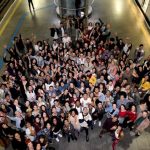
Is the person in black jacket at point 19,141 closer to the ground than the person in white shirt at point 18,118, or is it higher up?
closer to the ground

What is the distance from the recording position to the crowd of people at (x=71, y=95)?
784cm

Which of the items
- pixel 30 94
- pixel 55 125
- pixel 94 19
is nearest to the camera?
pixel 55 125

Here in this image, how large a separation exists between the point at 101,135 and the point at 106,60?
3.27 meters

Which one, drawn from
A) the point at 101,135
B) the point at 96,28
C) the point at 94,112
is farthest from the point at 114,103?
the point at 96,28

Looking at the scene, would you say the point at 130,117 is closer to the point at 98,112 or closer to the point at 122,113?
the point at 122,113

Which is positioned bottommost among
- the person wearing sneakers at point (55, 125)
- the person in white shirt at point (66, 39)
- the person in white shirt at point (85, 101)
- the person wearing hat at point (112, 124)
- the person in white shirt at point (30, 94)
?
the person wearing hat at point (112, 124)

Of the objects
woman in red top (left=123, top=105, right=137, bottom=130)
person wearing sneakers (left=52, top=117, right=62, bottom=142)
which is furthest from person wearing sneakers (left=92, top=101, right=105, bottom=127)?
person wearing sneakers (left=52, top=117, right=62, bottom=142)

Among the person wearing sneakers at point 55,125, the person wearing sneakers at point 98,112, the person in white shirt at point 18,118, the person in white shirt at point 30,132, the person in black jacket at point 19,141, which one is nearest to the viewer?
the person in black jacket at point 19,141

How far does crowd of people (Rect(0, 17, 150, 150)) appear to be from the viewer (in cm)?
784

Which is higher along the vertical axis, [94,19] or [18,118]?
[94,19]

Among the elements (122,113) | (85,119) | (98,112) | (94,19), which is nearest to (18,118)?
(85,119)

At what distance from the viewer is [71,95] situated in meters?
8.67

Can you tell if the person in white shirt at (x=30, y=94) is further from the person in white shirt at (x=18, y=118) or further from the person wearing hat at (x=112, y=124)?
the person wearing hat at (x=112, y=124)

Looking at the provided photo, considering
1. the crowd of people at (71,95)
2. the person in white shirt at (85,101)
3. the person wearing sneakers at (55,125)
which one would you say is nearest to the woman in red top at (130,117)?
the crowd of people at (71,95)
